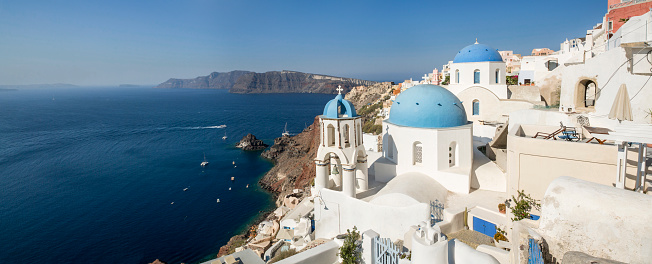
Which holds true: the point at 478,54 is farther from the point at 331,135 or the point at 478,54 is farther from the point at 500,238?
the point at 500,238

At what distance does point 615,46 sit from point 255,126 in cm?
6844

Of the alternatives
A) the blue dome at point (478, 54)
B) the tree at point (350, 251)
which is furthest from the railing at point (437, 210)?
the blue dome at point (478, 54)

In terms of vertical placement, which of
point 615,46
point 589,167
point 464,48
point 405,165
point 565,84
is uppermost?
point 464,48

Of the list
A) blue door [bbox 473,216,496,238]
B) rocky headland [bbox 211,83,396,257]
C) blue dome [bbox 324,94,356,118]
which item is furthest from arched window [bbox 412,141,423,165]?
rocky headland [bbox 211,83,396,257]

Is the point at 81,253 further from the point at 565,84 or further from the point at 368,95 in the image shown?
the point at 368,95

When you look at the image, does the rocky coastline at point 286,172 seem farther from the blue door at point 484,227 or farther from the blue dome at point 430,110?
the blue door at point 484,227

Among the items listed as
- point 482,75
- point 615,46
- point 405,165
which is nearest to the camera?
point 615,46

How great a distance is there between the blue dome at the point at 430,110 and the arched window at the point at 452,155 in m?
0.85

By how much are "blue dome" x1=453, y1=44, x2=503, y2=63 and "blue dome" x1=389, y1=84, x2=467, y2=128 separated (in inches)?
397

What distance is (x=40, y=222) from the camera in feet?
92.9

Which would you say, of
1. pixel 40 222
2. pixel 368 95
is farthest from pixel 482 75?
pixel 368 95

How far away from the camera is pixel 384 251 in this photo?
8.48 metres

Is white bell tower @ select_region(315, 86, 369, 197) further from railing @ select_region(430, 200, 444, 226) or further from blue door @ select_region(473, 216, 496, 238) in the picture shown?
blue door @ select_region(473, 216, 496, 238)

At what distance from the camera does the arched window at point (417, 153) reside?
1453 centimetres
